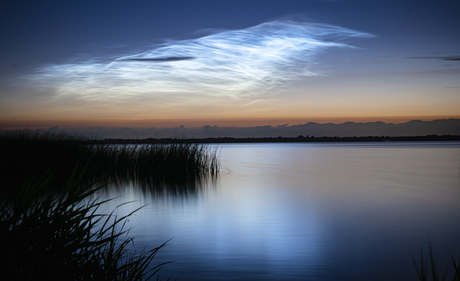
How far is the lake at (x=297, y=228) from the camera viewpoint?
4527mm

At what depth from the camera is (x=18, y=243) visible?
2.18 meters

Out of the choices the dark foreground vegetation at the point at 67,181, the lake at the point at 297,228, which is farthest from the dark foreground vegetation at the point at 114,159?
the lake at the point at 297,228

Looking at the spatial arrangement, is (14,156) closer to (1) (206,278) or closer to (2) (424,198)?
(1) (206,278)

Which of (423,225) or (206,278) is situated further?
(423,225)

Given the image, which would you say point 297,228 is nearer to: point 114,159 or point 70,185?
point 70,185

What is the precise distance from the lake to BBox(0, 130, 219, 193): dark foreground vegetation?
1.61m

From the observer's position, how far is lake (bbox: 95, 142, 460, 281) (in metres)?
4.53

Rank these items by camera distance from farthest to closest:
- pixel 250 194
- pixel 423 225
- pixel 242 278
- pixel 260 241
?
pixel 250 194 < pixel 423 225 < pixel 260 241 < pixel 242 278

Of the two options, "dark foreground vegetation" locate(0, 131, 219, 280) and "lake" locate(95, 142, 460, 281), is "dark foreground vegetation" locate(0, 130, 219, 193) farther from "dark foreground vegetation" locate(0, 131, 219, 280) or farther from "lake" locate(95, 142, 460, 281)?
"lake" locate(95, 142, 460, 281)

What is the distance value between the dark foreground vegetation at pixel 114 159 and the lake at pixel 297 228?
1.61 metres

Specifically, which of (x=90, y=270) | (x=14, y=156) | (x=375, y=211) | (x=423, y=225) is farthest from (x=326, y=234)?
(x=14, y=156)

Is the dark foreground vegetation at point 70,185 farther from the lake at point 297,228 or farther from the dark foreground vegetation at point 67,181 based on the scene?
the lake at point 297,228

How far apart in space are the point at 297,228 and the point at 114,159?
8.89 meters

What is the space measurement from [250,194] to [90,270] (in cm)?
890
